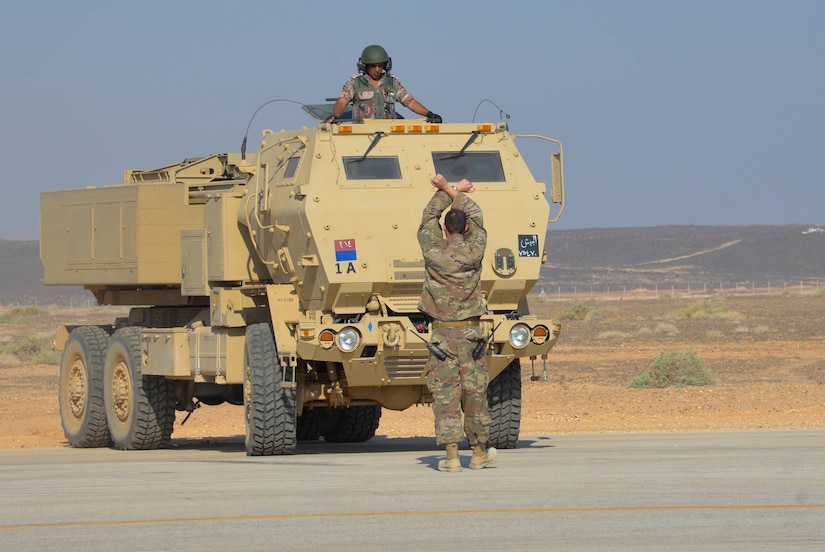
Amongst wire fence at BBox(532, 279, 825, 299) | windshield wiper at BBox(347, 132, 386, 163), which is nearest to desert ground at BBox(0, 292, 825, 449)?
windshield wiper at BBox(347, 132, 386, 163)

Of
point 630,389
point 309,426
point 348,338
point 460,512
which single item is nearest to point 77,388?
point 309,426

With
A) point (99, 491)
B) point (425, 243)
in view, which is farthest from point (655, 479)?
point (99, 491)

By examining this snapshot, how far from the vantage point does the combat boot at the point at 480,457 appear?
12266 mm

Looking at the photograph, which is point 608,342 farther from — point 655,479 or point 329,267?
point 655,479

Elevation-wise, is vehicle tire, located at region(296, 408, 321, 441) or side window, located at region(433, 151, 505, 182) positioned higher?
side window, located at region(433, 151, 505, 182)

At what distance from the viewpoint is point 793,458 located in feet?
41.3

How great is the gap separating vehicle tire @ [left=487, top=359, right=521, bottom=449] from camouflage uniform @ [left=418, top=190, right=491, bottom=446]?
2978 millimetres

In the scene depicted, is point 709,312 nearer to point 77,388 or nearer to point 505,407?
point 77,388

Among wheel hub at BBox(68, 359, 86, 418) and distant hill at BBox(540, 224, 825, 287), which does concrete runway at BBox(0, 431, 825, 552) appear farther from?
distant hill at BBox(540, 224, 825, 287)

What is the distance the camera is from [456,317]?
1233 cm

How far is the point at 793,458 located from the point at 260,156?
6.60 metres

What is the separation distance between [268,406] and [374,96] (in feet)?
11.6

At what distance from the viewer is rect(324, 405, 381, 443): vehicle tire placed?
63.4 ft

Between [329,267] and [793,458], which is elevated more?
[329,267]
